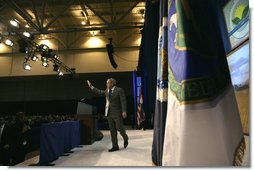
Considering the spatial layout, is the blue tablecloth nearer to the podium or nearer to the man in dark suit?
the podium

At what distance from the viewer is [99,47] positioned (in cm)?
1098

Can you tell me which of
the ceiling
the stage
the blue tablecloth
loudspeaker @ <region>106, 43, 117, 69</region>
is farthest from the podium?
loudspeaker @ <region>106, 43, 117, 69</region>

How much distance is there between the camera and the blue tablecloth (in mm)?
2561

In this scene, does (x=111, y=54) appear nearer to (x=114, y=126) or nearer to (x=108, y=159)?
(x=114, y=126)

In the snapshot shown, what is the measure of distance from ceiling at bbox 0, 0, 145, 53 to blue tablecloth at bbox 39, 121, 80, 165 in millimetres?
3407

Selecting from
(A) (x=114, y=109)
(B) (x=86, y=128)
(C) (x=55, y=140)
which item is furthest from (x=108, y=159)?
(B) (x=86, y=128)

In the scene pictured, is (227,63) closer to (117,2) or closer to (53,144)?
(53,144)

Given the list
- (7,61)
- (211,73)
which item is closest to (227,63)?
(211,73)

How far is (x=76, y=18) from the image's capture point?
941 centimetres

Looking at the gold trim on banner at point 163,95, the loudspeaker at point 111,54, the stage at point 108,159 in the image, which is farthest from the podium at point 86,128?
the loudspeaker at point 111,54

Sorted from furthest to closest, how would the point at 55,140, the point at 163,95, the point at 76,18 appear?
the point at 76,18, the point at 55,140, the point at 163,95

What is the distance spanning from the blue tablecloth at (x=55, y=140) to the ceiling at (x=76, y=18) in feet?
11.2

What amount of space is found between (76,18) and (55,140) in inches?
288

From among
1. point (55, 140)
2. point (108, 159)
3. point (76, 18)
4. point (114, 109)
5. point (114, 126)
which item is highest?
point (76, 18)
